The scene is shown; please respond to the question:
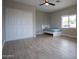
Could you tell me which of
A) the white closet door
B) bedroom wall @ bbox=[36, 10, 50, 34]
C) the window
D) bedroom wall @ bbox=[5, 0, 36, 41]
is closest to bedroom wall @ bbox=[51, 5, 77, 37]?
the window

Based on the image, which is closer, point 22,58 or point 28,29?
point 22,58

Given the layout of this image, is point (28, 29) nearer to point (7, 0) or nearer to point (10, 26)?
point (10, 26)

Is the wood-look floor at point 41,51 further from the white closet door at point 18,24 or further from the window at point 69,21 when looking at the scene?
the window at point 69,21

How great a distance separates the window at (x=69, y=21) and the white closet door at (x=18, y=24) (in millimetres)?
3352

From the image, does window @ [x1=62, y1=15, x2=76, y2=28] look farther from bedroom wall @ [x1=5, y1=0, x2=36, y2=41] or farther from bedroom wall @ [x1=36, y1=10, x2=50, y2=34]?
bedroom wall @ [x1=5, y1=0, x2=36, y2=41]

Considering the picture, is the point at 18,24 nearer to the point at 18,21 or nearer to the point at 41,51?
the point at 18,21

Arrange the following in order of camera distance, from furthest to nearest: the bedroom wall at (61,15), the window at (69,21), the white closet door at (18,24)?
the window at (69,21) < the bedroom wall at (61,15) < the white closet door at (18,24)

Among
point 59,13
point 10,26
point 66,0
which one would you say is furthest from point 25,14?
point 59,13

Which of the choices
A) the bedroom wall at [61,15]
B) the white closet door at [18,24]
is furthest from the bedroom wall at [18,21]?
the bedroom wall at [61,15]

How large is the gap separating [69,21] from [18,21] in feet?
15.2

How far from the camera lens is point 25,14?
6.84m

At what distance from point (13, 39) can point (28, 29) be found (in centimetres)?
162

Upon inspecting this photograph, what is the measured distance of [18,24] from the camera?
6359 millimetres

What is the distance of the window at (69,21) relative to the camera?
7.24 metres
